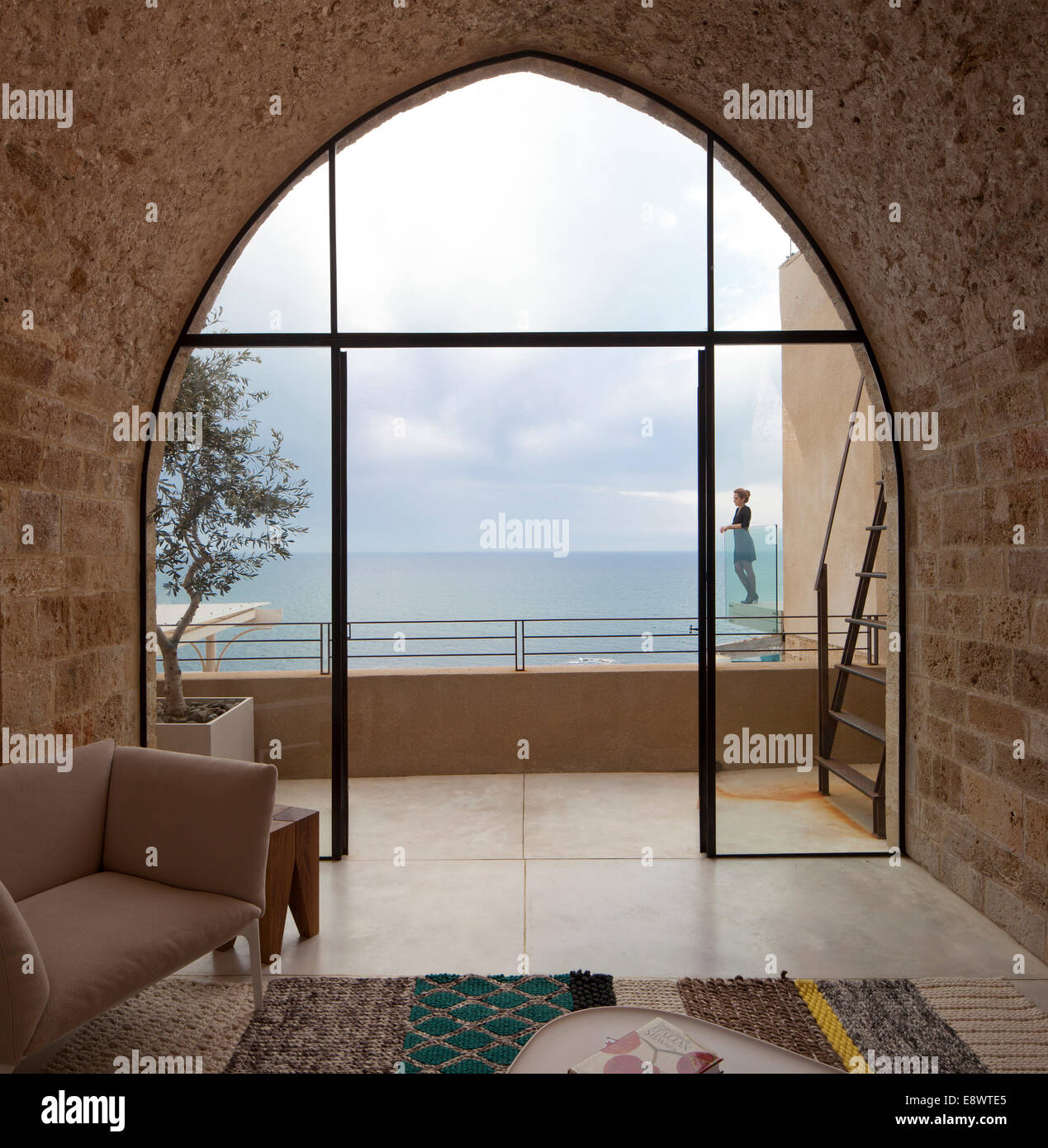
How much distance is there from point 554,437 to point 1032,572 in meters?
8.02

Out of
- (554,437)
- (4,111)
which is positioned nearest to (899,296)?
(4,111)

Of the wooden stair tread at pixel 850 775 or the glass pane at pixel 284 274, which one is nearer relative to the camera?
the glass pane at pixel 284 274

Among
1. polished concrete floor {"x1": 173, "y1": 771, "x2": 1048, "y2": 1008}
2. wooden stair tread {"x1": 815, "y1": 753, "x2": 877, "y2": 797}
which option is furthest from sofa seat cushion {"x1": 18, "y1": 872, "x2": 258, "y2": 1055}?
wooden stair tread {"x1": 815, "y1": 753, "x2": 877, "y2": 797}

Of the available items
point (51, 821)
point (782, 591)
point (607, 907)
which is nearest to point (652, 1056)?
point (607, 907)

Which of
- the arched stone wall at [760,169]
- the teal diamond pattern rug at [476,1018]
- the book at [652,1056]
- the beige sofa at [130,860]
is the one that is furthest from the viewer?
the arched stone wall at [760,169]

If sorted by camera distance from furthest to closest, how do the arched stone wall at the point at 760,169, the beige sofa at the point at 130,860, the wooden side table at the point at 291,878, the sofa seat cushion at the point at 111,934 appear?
the wooden side table at the point at 291,878 < the arched stone wall at the point at 760,169 < the beige sofa at the point at 130,860 < the sofa seat cushion at the point at 111,934

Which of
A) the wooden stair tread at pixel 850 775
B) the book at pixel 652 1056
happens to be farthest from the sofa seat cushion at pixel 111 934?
the wooden stair tread at pixel 850 775

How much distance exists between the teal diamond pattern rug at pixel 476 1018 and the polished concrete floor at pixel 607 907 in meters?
0.13

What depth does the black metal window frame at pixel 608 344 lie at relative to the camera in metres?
3.58

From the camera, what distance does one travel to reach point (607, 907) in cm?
305

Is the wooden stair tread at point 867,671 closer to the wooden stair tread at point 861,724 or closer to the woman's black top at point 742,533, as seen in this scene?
the wooden stair tread at point 861,724

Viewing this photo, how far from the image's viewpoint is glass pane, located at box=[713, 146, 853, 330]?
3629 mm

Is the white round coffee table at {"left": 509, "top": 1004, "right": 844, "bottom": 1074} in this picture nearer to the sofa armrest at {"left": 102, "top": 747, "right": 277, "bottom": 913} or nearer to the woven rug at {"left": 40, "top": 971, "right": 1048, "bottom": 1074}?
the woven rug at {"left": 40, "top": 971, "right": 1048, "bottom": 1074}

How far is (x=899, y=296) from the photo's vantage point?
10.6 feet
